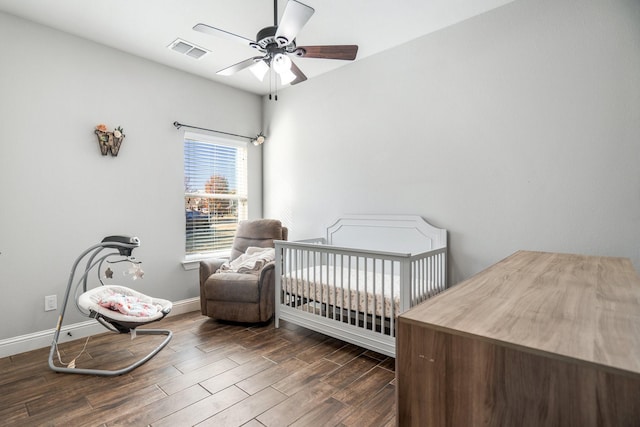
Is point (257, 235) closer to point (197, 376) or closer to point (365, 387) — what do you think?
point (197, 376)

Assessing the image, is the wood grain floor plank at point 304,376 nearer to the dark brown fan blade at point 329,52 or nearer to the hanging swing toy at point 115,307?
the hanging swing toy at point 115,307

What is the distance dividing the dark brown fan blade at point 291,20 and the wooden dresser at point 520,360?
1.52 m

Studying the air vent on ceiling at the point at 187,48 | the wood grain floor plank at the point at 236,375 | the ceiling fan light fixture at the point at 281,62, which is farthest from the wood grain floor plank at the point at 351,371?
the air vent on ceiling at the point at 187,48

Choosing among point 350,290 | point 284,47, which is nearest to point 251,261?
point 350,290

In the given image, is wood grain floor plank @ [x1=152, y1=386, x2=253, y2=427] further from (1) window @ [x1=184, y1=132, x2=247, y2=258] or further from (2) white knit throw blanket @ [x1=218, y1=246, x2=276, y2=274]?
(1) window @ [x1=184, y1=132, x2=247, y2=258]

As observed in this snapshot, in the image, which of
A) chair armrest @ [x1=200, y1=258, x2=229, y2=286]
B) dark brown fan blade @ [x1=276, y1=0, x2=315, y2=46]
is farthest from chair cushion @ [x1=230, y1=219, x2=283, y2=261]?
dark brown fan blade @ [x1=276, y1=0, x2=315, y2=46]

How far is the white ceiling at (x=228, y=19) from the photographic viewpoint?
2.35 m

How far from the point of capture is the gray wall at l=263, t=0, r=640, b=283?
6.59ft

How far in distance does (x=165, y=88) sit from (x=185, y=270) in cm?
197

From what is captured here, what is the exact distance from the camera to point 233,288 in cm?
300

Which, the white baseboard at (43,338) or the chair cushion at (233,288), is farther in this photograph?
the chair cushion at (233,288)

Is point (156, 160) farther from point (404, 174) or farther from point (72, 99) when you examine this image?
point (404, 174)

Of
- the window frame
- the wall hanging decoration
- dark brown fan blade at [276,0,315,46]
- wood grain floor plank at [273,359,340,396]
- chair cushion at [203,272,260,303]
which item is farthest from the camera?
the window frame

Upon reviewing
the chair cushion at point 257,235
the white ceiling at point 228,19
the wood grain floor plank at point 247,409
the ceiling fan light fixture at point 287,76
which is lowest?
the wood grain floor plank at point 247,409
